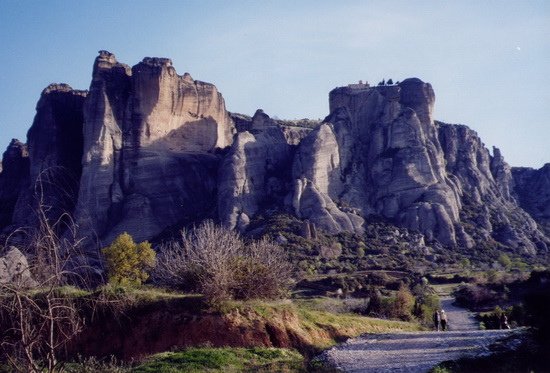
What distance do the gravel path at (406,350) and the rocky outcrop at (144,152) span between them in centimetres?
4515

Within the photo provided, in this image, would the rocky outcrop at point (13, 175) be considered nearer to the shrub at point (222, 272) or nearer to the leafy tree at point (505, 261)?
the leafy tree at point (505, 261)

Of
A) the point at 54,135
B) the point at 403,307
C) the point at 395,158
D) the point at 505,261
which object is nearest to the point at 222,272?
the point at 403,307

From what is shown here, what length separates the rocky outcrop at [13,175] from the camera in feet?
225

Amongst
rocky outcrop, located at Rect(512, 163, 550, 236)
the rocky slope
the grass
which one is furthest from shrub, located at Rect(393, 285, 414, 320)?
rocky outcrop, located at Rect(512, 163, 550, 236)

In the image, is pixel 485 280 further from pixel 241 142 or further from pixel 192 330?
pixel 192 330

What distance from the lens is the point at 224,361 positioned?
1430 centimetres

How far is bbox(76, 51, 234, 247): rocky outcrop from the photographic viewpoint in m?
60.9

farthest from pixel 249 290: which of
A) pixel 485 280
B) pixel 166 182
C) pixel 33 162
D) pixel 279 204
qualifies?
pixel 33 162

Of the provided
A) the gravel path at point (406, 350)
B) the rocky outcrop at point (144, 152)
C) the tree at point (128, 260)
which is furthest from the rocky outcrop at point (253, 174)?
the gravel path at point (406, 350)

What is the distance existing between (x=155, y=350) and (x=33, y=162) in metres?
55.5

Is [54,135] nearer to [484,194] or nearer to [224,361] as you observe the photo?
[484,194]

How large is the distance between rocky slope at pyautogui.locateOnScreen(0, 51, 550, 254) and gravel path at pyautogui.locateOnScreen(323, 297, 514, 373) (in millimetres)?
39656

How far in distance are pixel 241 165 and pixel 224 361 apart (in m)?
49.1

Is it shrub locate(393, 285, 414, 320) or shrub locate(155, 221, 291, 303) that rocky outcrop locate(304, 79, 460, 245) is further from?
shrub locate(155, 221, 291, 303)
